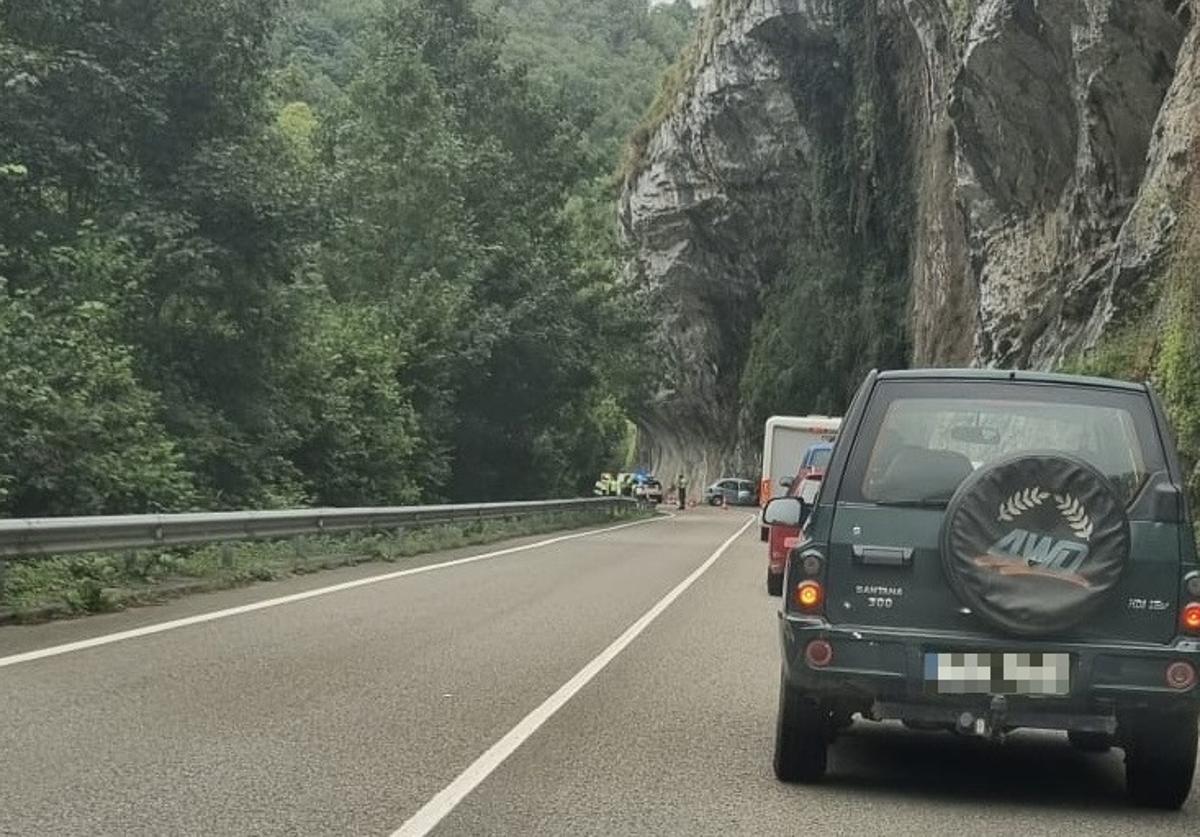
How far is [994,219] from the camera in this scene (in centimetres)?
3816

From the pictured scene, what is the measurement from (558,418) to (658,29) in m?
95.0

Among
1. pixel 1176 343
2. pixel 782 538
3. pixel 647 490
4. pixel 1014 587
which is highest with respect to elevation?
pixel 1176 343

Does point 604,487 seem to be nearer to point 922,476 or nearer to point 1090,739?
point 1090,739

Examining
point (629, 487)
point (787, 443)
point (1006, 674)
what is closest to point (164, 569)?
point (1006, 674)

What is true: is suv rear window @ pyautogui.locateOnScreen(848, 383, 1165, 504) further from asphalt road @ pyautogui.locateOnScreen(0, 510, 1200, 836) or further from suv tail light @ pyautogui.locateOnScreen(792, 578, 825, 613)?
asphalt road @ pyautogui.locateOnScreen(0, 510, 1200, 836)

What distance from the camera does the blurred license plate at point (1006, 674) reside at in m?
6.06

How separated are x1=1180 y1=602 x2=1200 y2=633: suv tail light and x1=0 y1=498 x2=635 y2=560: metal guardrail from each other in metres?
8.92

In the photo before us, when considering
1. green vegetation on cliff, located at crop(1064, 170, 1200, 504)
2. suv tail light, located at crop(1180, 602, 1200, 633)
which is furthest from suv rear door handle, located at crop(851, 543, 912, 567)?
green vegetation on cliff, located at crop(1064, 170, 1200, 504)

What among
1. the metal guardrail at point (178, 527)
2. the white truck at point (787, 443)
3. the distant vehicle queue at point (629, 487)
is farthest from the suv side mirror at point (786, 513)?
the distant vehicle queue at point (629, 487)

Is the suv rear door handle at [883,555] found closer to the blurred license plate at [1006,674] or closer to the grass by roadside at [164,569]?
the blurred license plate at [1006,674]

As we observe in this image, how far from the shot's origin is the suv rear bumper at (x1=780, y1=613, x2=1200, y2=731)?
19.8ft

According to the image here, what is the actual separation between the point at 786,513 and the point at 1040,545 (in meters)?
1.44

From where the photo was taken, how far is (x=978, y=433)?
6758 millimetres

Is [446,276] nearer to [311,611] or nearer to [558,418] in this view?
[558,418]
